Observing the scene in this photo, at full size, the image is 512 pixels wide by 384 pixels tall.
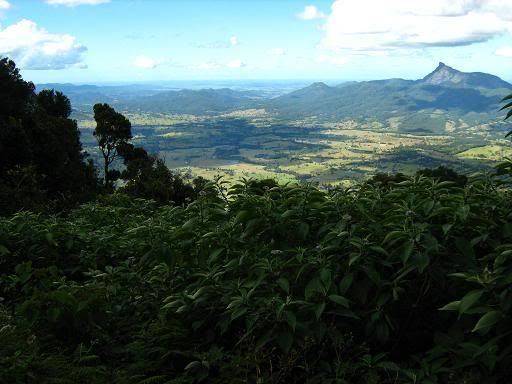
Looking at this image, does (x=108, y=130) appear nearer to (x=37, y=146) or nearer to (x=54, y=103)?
(x=54, y=103)

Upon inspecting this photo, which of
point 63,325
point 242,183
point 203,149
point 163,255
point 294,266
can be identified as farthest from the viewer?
point 203,149

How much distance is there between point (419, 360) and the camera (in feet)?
10.6

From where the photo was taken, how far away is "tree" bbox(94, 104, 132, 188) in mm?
41719

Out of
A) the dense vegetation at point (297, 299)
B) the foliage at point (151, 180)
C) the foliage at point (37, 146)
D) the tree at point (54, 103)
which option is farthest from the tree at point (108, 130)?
the dense vegetation at point (297, 299)

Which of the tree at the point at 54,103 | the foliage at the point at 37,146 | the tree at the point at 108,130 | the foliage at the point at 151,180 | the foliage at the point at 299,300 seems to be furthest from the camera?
the tree at the point at 54,103

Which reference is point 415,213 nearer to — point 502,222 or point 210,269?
point 502,222

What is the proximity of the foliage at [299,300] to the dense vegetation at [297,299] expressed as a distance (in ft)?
0.04

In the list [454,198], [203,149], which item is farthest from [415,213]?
[203,149]

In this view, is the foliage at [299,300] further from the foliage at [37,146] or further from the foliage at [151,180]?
the foliage at [151,180]

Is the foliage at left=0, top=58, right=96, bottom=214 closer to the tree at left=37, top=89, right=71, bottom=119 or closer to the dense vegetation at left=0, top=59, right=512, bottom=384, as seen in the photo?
the tree at left=37, top=89, right=71, bottom=119

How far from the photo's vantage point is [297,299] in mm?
3545

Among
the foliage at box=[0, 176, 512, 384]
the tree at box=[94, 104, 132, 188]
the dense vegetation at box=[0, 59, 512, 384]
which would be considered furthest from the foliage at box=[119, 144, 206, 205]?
the foliage at box=[0, 176, 512, 384]

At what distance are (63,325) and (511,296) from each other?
3462mm

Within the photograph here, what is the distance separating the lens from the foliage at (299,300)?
313cm
